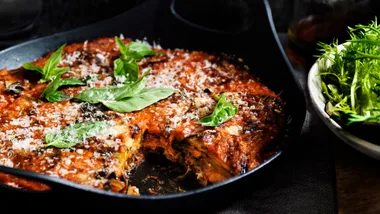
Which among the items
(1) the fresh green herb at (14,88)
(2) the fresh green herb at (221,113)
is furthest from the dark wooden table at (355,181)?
(1) the fresh green herb at (14,88)

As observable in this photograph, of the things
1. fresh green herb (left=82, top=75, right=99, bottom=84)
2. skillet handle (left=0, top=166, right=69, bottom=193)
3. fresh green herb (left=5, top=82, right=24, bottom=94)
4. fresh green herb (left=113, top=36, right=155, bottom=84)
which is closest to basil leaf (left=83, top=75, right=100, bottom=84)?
fresh green herb (left=82, top=75, right=99, bottom=84)

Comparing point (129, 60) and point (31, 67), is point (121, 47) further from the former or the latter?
point (31, 67)

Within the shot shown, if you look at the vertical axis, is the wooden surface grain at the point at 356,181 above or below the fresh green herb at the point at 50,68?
below

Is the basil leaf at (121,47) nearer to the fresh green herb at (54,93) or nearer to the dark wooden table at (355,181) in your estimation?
the fresh green herb at (54,93)

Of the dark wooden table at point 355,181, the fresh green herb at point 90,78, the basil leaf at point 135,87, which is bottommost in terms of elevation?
the dark wooden table at point 355,181

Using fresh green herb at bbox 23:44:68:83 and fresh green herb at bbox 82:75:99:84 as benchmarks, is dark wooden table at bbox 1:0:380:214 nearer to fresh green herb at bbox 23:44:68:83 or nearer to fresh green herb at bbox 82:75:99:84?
fresh green herb at bbox 82:75:99:84

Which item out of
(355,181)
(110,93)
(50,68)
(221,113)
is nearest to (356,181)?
(355,181)
